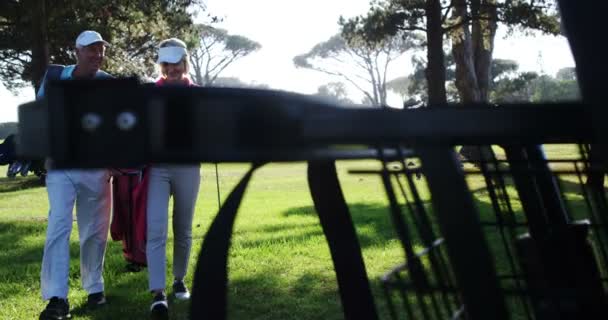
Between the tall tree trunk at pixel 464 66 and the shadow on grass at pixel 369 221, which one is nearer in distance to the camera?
the shadow on grass at pixel 369 221

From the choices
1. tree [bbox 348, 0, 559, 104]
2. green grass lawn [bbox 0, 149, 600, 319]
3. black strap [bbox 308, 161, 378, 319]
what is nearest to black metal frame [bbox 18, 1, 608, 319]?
black strap [bbox 308, 161, 378, 319]

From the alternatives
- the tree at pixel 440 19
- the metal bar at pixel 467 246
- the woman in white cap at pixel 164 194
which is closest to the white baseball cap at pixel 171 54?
the woman in white cap at pixel 164 194

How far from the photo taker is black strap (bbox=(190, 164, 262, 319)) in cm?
105

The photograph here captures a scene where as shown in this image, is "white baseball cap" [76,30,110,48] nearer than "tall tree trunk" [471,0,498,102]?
Yes

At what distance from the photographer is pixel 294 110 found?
0.88 m

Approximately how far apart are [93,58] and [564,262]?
399 centimetres

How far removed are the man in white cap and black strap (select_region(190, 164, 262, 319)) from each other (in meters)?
3.59

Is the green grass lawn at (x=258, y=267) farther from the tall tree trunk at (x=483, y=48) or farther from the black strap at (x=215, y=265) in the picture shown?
the tall tree trunk at (x=483, y=48)

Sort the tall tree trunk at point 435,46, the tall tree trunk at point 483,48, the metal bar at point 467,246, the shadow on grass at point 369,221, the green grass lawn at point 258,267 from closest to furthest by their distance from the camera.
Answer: the metal bar at point 467,246, the green grass lawn at point 258,267, the shadow on grass at point 369,221, the tall tree trunk at point 435,46, the tall tree trunk at point 483,48

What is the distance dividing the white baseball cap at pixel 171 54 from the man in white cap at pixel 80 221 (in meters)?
0.35

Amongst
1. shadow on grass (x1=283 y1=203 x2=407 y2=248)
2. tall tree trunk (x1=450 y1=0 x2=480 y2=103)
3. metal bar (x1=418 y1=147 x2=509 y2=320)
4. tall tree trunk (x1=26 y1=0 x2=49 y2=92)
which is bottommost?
shadow on grass (x1=283 y1=203 x2=407 y2=248)

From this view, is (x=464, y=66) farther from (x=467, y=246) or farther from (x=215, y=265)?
(x=467, y=246)

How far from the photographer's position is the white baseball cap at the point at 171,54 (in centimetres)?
460

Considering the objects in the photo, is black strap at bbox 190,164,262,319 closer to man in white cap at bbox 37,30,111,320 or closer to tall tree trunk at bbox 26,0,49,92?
man in white cap at bbox 37,30,111,320
